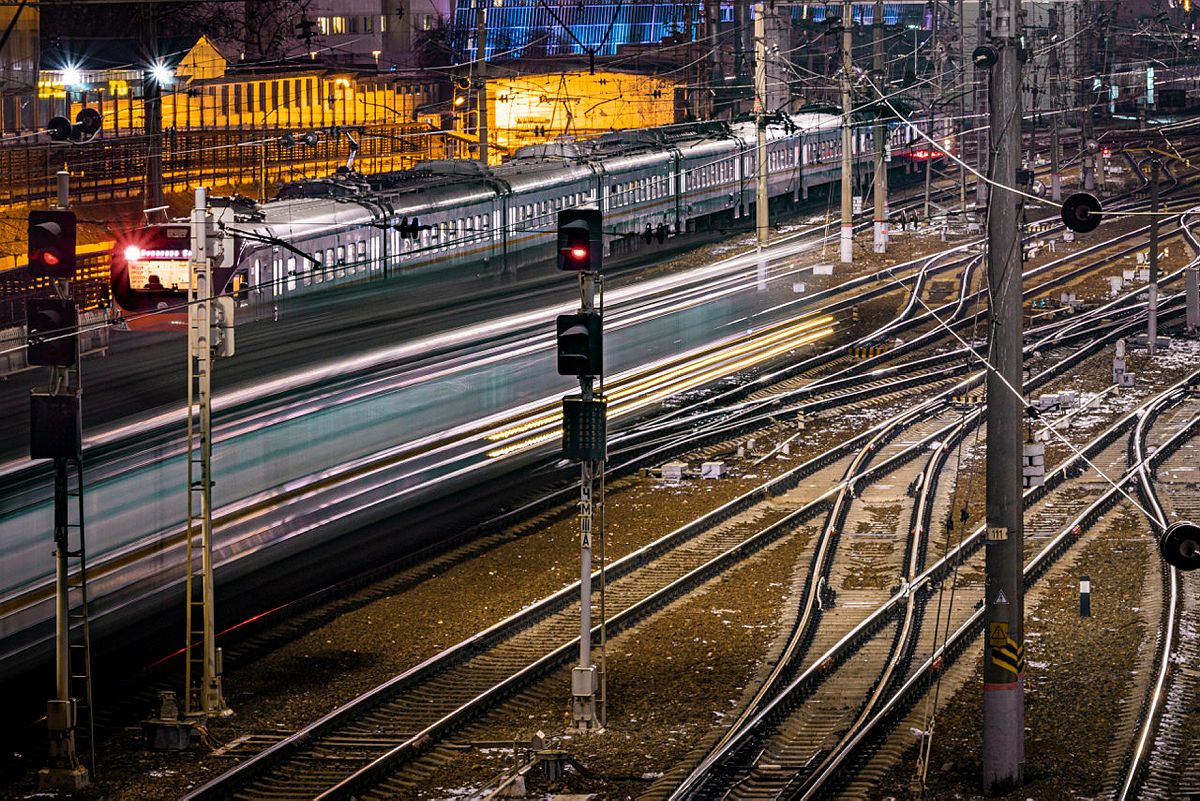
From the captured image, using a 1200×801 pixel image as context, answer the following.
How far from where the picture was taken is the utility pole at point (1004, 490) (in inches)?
531

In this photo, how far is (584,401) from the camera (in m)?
15.8

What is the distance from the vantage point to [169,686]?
16.9 metres

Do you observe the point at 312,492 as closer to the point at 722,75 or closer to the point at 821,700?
the point at 821,700

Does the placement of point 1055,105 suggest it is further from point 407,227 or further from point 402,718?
point 402,718

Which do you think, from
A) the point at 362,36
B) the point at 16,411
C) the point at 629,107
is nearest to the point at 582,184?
the point at 16,411

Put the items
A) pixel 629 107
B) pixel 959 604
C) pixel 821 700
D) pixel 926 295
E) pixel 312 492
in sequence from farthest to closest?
pixel 629 107
pixel 926 295
pixel 312 492
pixel 959 604
pixel 821 700

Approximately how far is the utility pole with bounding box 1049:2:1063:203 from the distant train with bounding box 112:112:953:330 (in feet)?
15.3

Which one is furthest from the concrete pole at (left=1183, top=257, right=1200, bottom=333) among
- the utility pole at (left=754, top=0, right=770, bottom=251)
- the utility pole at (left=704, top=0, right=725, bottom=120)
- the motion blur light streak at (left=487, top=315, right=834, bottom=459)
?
the utility pole at (left=704, top=0, right=725, bottom=120)

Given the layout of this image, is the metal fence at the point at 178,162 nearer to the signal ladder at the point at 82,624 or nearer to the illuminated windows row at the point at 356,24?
the signal ladder at the point at 82,624

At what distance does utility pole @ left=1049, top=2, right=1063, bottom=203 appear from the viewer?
170 ft

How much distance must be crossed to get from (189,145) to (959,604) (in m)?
29.7

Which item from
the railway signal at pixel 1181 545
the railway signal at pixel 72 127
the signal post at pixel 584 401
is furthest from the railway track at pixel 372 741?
the railway signal at pixel 72 127

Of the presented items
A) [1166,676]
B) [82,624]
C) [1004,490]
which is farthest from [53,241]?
[1166,676]

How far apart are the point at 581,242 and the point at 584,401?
1.41m
